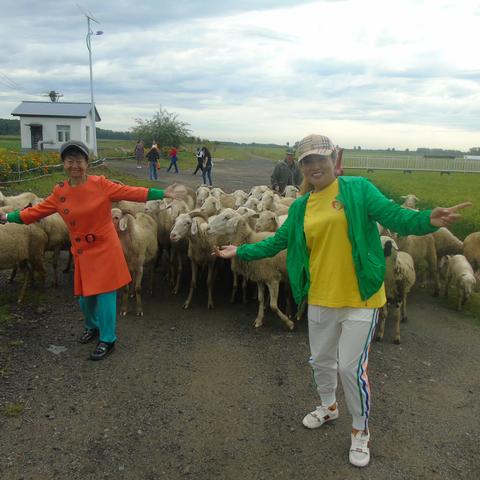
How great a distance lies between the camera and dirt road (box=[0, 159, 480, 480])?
3.65 meters

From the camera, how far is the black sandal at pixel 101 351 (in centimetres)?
529

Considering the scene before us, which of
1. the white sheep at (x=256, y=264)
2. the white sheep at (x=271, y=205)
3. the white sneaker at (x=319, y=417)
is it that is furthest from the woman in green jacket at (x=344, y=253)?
the white sheep at (x=271, y=205)

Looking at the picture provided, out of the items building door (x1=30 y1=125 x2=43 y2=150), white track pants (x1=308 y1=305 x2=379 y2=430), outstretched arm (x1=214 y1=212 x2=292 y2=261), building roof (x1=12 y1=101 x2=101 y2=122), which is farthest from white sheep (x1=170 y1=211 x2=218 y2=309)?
building door (x1=30 y1=125 x2=43 y2=150)

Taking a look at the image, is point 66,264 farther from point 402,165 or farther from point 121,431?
point 402,165

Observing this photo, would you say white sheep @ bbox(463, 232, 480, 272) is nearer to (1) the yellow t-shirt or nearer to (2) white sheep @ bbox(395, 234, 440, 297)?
(2) white sheep @ bbox(395, 234, 440, 297)

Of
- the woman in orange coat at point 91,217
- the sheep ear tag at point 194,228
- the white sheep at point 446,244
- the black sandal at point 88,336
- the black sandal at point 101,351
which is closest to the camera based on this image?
the woman in orange coat at point 91,217

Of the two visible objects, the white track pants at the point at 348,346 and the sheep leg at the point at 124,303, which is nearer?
the white track pants at the point at 348,346

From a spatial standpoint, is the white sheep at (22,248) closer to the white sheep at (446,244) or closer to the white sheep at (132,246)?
the white sheep at (132,246)

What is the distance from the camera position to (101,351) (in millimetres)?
5324

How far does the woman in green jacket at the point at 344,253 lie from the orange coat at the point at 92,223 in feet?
6.69

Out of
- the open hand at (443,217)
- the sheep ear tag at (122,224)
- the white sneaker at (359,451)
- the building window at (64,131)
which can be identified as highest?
the building window at (64,131)

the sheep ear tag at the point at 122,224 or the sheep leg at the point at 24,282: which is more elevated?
the sheep ear tag at the point at 122,224

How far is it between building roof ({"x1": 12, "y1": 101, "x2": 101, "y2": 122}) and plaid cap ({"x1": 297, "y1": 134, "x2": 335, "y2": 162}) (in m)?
42.5

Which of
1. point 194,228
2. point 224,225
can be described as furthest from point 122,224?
point 224,225
